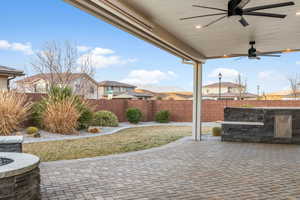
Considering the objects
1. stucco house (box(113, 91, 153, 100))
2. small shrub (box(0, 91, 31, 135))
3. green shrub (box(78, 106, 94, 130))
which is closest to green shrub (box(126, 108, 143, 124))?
green shrub (box(78, 106, 94, 130))

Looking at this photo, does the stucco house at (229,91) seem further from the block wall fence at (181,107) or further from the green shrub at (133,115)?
the green shrub at (133,115)

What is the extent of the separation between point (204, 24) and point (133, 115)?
9.28m

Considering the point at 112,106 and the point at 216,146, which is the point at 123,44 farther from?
the point at 216,146

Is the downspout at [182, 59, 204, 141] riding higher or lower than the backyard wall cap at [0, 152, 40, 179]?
higher

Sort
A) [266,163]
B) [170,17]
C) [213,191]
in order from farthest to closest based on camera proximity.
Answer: [266,163] < [170,17] < [213,191]

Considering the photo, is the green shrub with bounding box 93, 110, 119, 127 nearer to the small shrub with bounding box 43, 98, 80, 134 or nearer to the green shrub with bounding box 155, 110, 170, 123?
the small shrub with bounding box 43, 98, 80, 134

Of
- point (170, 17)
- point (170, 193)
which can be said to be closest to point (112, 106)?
point (170, 17)

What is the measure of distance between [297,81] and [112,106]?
18.7 metres

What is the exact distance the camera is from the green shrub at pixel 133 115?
1377cm

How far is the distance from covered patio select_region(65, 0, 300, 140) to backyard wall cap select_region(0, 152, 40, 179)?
204 cm

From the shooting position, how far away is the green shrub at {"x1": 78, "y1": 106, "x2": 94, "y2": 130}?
32.1 ft

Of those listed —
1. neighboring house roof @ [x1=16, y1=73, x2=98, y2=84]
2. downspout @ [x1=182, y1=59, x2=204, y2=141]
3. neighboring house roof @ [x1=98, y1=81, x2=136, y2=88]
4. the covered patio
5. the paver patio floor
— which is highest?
neighboring house roof @ [x1=98, y1=81, x2=136, y2=88]

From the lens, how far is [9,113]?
26.0ft

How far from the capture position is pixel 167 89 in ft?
115
